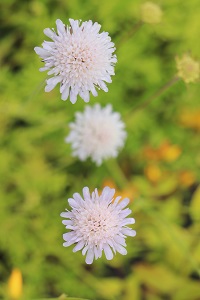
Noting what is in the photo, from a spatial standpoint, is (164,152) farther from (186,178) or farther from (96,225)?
(96,225)

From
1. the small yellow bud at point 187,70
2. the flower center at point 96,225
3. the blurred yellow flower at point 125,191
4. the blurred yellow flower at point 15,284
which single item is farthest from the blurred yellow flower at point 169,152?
the flower center at point 96,225

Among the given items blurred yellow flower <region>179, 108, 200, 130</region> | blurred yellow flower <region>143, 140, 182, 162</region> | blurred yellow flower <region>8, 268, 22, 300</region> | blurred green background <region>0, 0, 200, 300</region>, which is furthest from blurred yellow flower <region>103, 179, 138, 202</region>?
blurred yellow flower <region>8, 268, 22, 300</region>

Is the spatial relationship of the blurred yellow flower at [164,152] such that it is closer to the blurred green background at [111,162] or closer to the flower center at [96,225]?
the blurred green background at [111,162]

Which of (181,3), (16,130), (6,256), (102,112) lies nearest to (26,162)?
(16,130)

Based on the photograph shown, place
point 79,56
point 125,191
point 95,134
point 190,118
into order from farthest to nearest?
1. point 190,118
2. point 125,191
3. point 95,134
4. point 79,56

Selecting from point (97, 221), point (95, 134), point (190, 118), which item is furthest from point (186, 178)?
point (97, 221)

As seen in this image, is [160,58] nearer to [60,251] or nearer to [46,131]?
[46,131]
